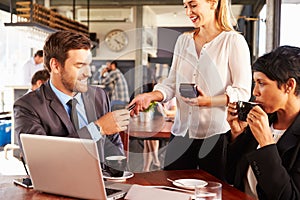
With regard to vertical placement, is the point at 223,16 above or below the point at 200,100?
above

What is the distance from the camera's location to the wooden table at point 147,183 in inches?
56.1

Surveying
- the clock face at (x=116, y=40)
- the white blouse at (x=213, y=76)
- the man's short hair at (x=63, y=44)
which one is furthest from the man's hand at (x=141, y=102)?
the clock face at (x=116, y=40)

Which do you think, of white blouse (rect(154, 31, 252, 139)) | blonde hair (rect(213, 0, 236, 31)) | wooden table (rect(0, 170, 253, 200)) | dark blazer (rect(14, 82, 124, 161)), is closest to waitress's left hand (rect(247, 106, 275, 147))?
wooden table (rect(0, 170, 253, 200))

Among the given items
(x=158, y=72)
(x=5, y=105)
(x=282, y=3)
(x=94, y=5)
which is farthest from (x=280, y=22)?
(x=94, y=5)

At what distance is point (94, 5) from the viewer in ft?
32.8

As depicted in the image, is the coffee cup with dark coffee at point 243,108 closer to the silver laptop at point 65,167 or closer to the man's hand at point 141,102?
the man's hand at point 141,102

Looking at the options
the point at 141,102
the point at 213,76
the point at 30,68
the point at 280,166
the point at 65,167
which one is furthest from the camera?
the point at 30,68

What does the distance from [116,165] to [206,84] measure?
634 mm

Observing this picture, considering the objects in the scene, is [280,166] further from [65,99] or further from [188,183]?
[65,99]

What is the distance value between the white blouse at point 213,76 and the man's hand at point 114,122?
449 mm

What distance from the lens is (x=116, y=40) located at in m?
10.4

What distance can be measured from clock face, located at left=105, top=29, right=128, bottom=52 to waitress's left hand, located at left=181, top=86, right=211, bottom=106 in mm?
8664

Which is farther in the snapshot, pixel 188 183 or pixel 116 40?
pixel 116 40

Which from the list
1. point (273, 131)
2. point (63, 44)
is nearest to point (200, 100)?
point (273, 131)
